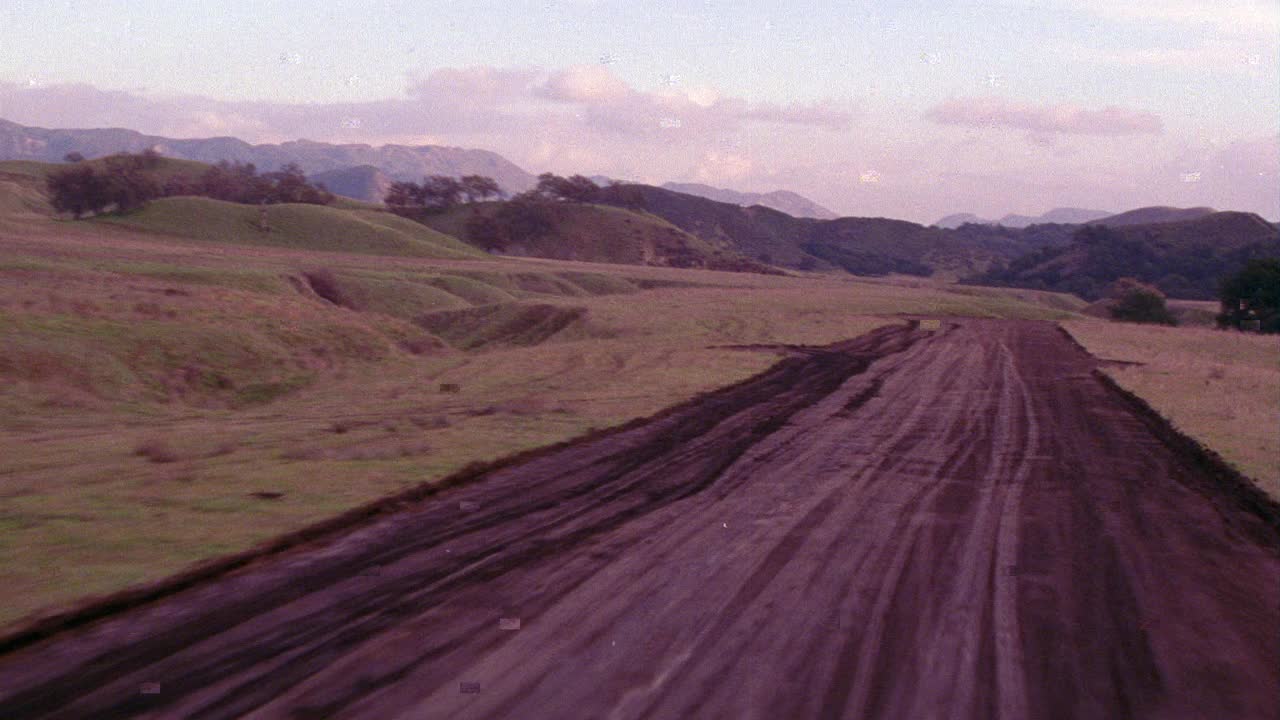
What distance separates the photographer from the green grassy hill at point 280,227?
90.2m

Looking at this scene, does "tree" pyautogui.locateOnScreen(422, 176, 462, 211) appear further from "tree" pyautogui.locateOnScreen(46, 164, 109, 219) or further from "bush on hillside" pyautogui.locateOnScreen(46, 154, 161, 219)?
"tree" pyautogui.locateOnScreen(46, 164, 109, 219)

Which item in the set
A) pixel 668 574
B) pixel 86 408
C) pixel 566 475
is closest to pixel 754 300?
pixel 86 408

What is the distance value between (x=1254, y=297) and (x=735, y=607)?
3098 inches

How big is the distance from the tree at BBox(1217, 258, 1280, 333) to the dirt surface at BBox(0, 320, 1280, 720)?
68625 millimetres

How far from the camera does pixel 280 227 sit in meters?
95.6

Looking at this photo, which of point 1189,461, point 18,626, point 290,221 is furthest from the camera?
point 290,221

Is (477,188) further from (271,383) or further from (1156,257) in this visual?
(271,383)

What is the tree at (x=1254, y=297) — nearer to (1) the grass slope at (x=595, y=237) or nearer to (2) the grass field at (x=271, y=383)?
(2) the grass field at (x=271, y=383)

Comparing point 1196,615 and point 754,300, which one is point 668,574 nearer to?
point 1196,615

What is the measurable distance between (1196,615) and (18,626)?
865 centimetres

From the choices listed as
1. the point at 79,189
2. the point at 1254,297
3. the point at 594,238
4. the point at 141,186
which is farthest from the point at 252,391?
the point at 594,238

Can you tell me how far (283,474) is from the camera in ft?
42.6

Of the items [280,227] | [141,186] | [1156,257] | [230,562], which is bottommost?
[280,227]

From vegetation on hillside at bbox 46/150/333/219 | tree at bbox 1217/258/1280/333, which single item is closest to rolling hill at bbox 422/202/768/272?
vegetation on hillside at bbox 46/150/333/219
